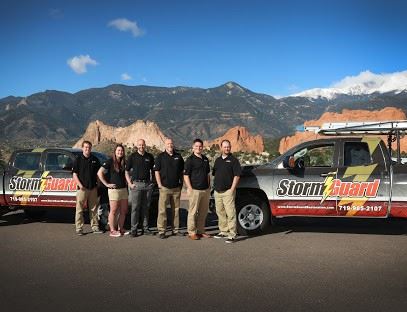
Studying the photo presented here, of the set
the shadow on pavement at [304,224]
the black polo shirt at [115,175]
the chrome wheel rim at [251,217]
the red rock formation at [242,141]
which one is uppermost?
the red rock formation at [242,141]

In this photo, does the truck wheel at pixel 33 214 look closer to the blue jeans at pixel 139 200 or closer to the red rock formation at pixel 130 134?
the blue jeans at pixel 139 200

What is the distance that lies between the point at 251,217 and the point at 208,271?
2.80m

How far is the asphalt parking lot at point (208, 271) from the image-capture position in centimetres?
506

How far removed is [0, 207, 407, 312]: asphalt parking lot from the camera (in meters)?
5.06

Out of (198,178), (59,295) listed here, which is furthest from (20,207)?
(59,295)

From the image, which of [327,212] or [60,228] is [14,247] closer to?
[60,228]

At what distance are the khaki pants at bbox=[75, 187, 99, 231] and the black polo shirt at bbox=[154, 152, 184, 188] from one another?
141 cm

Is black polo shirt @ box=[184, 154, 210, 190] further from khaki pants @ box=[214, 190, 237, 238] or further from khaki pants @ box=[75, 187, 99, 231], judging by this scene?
khaki pants @ box=[75, 187, 99, 231]

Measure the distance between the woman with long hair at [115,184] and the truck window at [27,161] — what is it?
6.75 feet

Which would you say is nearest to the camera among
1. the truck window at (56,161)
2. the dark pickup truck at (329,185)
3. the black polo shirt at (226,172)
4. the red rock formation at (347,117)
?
the dark pickup truck at (329,185)

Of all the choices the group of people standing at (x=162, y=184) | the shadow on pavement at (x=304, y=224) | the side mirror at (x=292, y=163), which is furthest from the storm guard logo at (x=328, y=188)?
the group of people standing at (x=162, y=184)

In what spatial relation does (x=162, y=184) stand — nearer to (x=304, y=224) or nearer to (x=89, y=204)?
(x=89, y=204)

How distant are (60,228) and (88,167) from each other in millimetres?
1660

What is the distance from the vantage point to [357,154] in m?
8.59
